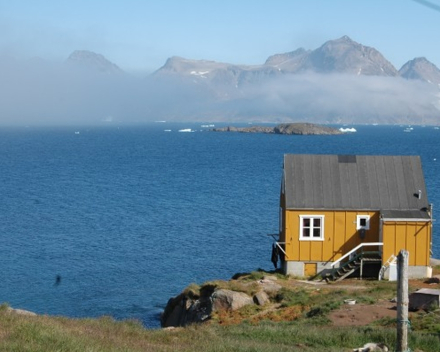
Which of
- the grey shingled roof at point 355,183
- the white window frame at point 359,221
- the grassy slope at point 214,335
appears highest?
the grey shingled roof at point 355,183

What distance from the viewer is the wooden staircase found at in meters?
34.8

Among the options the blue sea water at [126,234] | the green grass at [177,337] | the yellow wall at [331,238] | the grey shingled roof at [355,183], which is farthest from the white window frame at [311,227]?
the green grass at [177,337]

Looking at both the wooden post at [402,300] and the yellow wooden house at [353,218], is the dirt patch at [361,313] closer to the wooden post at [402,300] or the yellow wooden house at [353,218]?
the wooden post at [402,300]

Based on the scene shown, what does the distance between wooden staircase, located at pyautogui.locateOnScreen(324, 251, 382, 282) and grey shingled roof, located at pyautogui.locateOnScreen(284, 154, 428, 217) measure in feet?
7.33

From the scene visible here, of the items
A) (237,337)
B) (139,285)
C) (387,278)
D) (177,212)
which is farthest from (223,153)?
(237,337)

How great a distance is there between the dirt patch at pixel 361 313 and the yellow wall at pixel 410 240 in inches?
271

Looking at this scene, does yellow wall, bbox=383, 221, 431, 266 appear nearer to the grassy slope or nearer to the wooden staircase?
the wooden staircase

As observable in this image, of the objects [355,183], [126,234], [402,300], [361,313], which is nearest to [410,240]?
[355,183]

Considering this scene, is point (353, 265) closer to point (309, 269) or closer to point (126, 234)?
point (309, 269)

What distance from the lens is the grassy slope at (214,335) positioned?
16.8 metres

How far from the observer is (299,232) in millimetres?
35906

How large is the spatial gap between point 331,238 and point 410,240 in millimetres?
3622

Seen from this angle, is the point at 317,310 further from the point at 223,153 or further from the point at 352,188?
the point at 223,153

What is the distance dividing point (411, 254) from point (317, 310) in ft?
28.3
